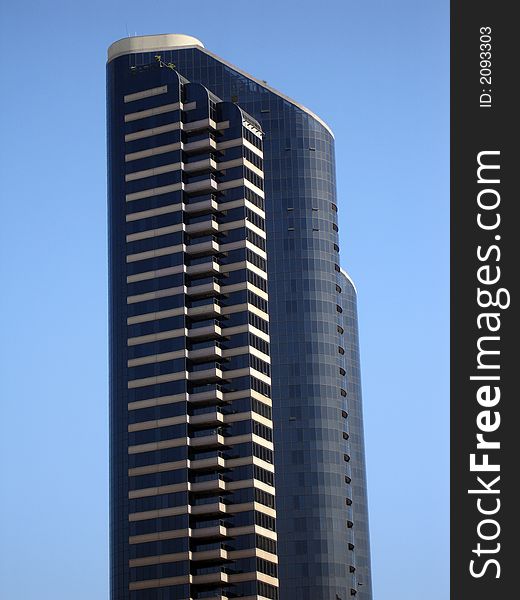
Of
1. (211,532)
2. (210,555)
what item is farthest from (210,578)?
(211,532)

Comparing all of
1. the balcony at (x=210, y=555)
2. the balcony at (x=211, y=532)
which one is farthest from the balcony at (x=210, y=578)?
the balcony at (x=211, y=532)

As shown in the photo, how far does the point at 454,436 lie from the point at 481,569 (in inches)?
272

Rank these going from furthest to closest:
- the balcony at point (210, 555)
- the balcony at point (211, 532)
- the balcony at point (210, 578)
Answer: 1. the balcony at point (211, 532)
2. the balcony at point (210, 555)
3. the balcony at point (210, 578)

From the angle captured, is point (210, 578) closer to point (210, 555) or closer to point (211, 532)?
point (210, 555)

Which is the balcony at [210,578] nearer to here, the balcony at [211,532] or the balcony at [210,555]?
the balcony at [210,555]

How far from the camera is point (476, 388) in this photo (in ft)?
227

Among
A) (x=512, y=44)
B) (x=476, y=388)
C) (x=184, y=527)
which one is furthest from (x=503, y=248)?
(x=184, y=527)

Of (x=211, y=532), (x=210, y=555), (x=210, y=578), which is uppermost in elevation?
(x=211, y=532)

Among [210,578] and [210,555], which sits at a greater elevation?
[210,555]

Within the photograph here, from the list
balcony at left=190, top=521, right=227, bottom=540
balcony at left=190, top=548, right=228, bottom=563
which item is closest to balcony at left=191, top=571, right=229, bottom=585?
balcony at left=190, top=548, right=228, bottom=563

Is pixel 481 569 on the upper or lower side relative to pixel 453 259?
lower

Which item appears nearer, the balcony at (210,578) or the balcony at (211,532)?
the balcony at (210,578)

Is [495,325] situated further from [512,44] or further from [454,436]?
[512,44]

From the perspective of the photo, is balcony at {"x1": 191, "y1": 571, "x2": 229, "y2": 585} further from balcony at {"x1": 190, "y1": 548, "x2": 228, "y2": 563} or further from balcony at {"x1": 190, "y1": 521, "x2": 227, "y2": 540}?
balcony at {"x1": 190, "y1": 521, "x2": 227, "y2": 540}
